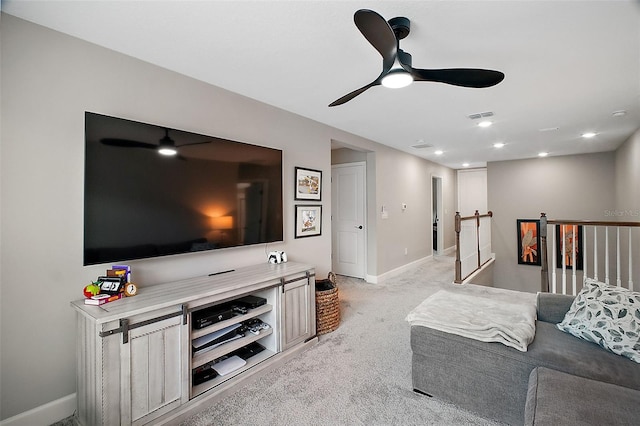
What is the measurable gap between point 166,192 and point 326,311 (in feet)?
6.06

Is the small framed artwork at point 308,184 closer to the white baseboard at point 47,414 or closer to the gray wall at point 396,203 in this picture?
the gray wall at point 396,203

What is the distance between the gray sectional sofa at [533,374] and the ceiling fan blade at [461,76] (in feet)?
5.02

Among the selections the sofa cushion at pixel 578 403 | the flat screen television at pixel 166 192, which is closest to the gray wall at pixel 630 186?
the sofa cushion at pixel 578 403

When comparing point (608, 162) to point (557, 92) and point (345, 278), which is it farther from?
point (345, 278)

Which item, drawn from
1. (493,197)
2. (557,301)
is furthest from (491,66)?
(493,197)

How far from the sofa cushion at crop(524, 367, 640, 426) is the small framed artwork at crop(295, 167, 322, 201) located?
100 inches

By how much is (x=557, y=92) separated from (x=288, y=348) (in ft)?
11.0

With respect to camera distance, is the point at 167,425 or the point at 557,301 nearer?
the point at 167,425

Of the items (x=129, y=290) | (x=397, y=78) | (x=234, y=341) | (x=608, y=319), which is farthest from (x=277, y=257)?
(x=608, y=319)

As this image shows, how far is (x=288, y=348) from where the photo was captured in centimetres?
244

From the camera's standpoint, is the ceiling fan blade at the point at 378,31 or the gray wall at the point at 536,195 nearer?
the ceiling fan blade at the point at 378,31

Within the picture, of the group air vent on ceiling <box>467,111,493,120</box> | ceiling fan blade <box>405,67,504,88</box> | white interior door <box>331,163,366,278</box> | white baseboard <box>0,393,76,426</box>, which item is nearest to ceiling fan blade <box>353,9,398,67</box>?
ceiling fan blade <box>405,67,504,88</box>

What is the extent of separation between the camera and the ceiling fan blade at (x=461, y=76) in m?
1.58

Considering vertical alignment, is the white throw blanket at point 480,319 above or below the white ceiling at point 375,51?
below
